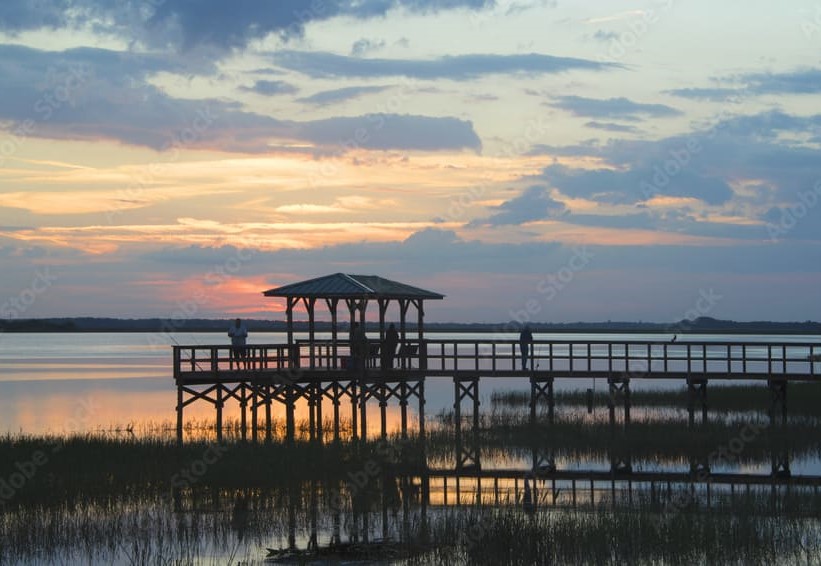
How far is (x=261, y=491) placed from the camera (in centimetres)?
2452

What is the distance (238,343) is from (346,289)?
4.35 meters

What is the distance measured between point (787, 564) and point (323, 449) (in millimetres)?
14909

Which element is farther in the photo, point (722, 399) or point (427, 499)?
point (722, 399)

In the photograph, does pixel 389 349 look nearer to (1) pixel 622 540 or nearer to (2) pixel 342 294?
(2) pixel 342 294

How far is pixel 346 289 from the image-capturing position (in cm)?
3809

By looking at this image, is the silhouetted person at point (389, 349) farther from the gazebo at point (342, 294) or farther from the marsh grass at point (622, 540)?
the marsh grass at point (622, 540)

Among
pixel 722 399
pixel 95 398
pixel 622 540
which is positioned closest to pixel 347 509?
pixel 622 540

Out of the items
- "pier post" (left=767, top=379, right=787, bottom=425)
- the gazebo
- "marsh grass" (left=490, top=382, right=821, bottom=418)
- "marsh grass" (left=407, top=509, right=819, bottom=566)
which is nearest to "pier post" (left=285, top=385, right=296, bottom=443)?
the gazebo

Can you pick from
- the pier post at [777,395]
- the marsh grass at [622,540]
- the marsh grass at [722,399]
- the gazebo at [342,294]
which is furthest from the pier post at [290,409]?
the marsh grass at [622,540]

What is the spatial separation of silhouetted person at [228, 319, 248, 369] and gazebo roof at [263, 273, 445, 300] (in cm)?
149

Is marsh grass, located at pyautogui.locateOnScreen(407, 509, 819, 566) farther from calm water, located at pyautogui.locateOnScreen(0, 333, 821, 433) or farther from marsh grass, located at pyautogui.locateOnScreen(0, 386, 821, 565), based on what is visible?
calm water, located at pyautogui.locateOnScreen(0, 333, 821, 433)

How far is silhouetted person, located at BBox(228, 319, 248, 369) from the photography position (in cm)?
3828

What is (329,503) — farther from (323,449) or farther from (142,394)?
(142,394)

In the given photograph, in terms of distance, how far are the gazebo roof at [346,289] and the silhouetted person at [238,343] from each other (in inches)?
58.6
